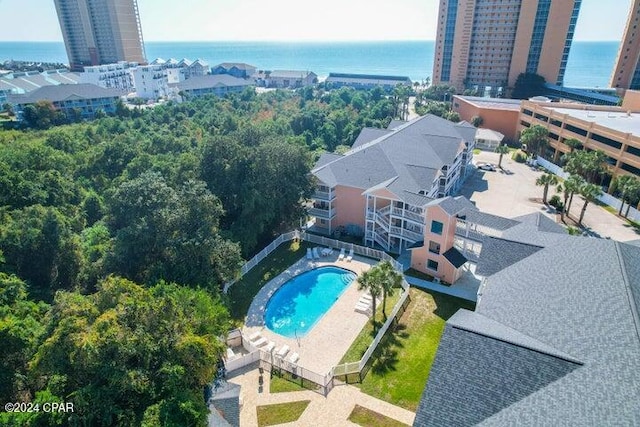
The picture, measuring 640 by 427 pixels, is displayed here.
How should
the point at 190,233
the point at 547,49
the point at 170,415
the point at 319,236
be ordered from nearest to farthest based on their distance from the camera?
the point at 170,415 < the point at 190,233 < the point at 319,236 < the point at 547,49

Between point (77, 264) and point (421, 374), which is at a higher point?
point (77, 264)

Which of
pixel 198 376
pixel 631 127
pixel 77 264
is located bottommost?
pixel 77 264

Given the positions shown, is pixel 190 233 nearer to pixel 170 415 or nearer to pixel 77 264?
pixel 77 264

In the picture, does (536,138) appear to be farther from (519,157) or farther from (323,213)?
(323,213)

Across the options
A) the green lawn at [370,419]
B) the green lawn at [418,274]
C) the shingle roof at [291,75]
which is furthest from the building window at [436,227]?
the shingle roof at [291,75]

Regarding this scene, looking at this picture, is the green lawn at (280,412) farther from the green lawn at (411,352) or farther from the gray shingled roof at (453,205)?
the gray shingled roof at (453,205)

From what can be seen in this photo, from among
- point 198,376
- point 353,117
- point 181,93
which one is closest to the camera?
point 198,376

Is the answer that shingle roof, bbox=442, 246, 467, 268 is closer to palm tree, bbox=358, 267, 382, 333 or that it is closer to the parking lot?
palm tree, bbox=358, 267, 382, 333

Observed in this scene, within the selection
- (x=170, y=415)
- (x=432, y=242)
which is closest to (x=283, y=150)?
(x=432, y=242)
